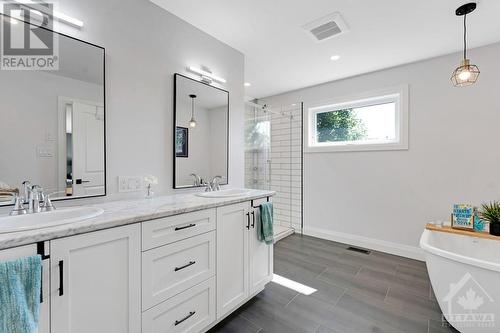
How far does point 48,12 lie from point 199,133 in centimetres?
128

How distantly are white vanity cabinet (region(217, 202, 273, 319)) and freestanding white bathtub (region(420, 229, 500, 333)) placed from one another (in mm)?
1342

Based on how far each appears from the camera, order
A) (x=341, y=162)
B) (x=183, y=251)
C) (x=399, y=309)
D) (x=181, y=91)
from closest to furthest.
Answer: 1. (x=183, y=251)
2. (x=399, y=309)
3. (x=181, y=91)
4. (x=341, y=162)

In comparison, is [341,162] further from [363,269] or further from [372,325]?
[372,325]

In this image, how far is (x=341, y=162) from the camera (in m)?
3.49

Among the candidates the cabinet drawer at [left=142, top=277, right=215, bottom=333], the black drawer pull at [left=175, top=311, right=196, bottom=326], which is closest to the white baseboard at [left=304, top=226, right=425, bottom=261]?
the cabinet drawer at [left=142, top=277, right=215, bottom=333]

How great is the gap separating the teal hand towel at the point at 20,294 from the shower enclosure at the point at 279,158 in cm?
304

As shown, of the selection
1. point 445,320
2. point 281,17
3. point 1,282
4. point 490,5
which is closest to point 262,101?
point 281,17

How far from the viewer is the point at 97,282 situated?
42.3 inches

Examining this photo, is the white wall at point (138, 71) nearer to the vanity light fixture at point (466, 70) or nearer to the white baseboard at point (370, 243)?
the vanity light fixture at point (466, 70)

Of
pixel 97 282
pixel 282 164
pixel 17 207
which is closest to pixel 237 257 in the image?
pixel 97 282

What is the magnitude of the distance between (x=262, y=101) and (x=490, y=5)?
124 inches

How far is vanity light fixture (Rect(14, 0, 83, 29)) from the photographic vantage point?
1.30 meters

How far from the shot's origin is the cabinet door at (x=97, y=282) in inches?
37.8

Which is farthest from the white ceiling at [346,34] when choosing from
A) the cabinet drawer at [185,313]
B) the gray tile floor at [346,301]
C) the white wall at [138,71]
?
the gray tile floor at [346,301]
